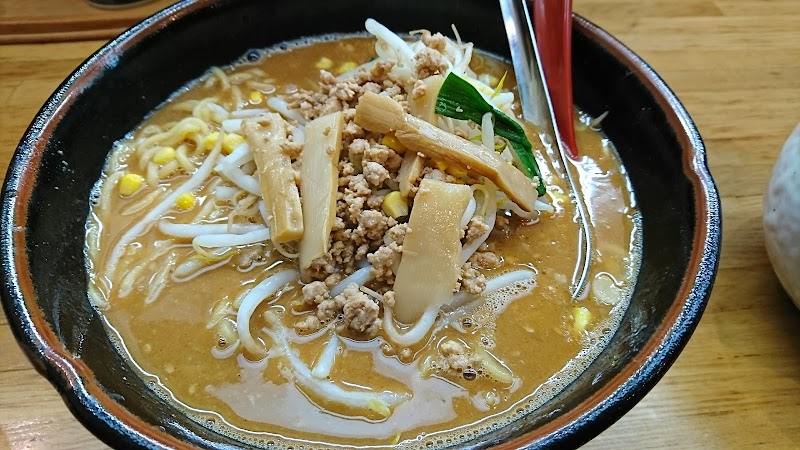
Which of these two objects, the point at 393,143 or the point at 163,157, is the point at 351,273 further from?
the point at 163,157

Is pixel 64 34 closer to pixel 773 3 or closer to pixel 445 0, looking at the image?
pixel 445 0

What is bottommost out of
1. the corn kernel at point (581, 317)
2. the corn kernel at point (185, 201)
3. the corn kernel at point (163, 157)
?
the corn kernel at point (581, 317)

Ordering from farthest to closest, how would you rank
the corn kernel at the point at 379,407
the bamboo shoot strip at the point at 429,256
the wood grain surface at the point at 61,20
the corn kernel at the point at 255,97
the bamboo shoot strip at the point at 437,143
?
the wood grain surface at the point at 61,20 → the corn kernel at the point at 255,97 → the bamboo shoot strip at the point at 437,143 → the bamboo shoot strip at the point at 429,256 → the corn kernel at the point at 379,407

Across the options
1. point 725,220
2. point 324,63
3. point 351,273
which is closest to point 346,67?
point 324,63

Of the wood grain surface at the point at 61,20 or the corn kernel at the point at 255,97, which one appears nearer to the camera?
the corn kernel at the point at 255,97

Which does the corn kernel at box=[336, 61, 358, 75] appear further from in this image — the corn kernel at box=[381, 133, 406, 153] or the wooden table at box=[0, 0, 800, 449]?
the wooden table at box=[0, 0, 800, 449]

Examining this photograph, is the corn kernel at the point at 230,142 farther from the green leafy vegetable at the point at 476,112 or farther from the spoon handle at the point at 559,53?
the spoon handle at the point at 559,53

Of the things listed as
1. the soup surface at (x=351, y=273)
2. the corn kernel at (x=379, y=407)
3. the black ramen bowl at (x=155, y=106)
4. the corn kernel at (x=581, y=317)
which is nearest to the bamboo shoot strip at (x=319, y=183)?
the soup surface at (x=351, y=273)
